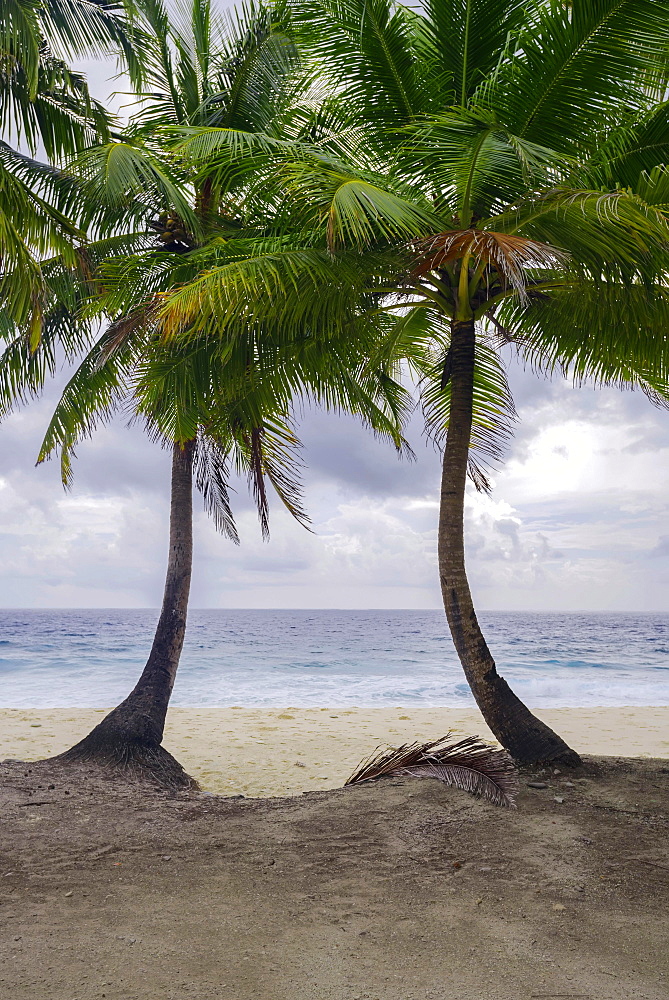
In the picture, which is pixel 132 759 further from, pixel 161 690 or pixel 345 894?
pixel 345 894

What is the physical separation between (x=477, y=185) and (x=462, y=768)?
14.4 ft

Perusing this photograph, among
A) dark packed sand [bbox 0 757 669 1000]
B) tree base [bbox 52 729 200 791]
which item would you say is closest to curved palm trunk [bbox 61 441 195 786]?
tree base [bbox 52 729 200 791]

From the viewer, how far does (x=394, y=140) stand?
239 inches

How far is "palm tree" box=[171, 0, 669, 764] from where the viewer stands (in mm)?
4852

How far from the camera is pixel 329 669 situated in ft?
96.0

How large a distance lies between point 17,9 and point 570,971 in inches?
273

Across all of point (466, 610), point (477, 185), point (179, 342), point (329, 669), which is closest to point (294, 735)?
point (466, 610)

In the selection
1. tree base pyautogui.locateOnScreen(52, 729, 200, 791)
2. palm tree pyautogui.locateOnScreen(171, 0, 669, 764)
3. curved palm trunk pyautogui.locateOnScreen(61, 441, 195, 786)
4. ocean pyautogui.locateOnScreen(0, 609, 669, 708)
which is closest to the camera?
palm tree pyautogui.locateOnScreen(171, 0, 669, 764)

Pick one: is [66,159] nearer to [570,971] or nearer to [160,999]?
[160,999]

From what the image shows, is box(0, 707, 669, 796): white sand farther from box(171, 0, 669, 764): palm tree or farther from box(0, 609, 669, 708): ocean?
box(0, 609, 669, 708): ocean

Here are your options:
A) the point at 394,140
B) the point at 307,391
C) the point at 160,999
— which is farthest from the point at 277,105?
the point at 160,999

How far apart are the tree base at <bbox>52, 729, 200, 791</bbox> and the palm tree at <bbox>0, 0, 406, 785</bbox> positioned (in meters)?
0.01

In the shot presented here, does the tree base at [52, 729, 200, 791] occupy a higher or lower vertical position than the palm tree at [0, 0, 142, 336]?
lower

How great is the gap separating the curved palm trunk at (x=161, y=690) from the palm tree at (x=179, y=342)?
0.01m
